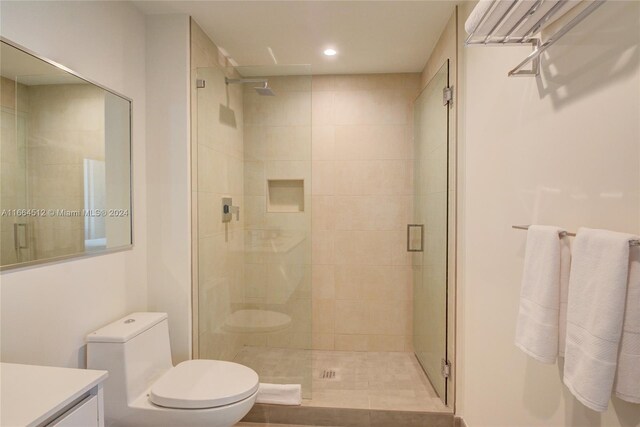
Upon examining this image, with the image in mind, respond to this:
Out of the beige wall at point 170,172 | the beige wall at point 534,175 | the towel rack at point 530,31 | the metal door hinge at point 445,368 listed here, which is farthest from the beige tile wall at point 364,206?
the towel rack at point 530,31

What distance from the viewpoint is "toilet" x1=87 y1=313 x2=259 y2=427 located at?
170 centimetres

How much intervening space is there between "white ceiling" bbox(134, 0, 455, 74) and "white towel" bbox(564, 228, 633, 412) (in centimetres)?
176

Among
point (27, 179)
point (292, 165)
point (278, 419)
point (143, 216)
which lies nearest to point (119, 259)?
point (143, 216)

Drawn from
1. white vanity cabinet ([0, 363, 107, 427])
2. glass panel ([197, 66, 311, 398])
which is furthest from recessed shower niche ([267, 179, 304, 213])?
white vanity cabinet ([0, 363, 107, 427])

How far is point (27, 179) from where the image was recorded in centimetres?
140

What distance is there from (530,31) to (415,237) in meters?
1.97

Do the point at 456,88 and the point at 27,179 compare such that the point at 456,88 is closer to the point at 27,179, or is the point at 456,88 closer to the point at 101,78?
the point at 101,78

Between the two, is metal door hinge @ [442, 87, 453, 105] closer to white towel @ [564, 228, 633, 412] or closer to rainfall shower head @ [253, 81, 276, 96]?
rainfall shower head @ [253, 81, 276, 96]

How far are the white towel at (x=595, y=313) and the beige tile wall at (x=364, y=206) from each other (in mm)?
2225

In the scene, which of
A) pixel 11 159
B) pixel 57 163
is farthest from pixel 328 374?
pixel 11 159

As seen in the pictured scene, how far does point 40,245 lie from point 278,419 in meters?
1.68

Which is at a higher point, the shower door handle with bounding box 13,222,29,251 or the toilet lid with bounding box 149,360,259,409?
the shower door handle with bounding box 13,222,29,251

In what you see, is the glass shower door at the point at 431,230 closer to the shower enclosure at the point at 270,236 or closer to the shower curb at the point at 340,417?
the shower enclosure at the point at 270,236

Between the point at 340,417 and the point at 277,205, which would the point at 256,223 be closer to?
the point at 277,205
